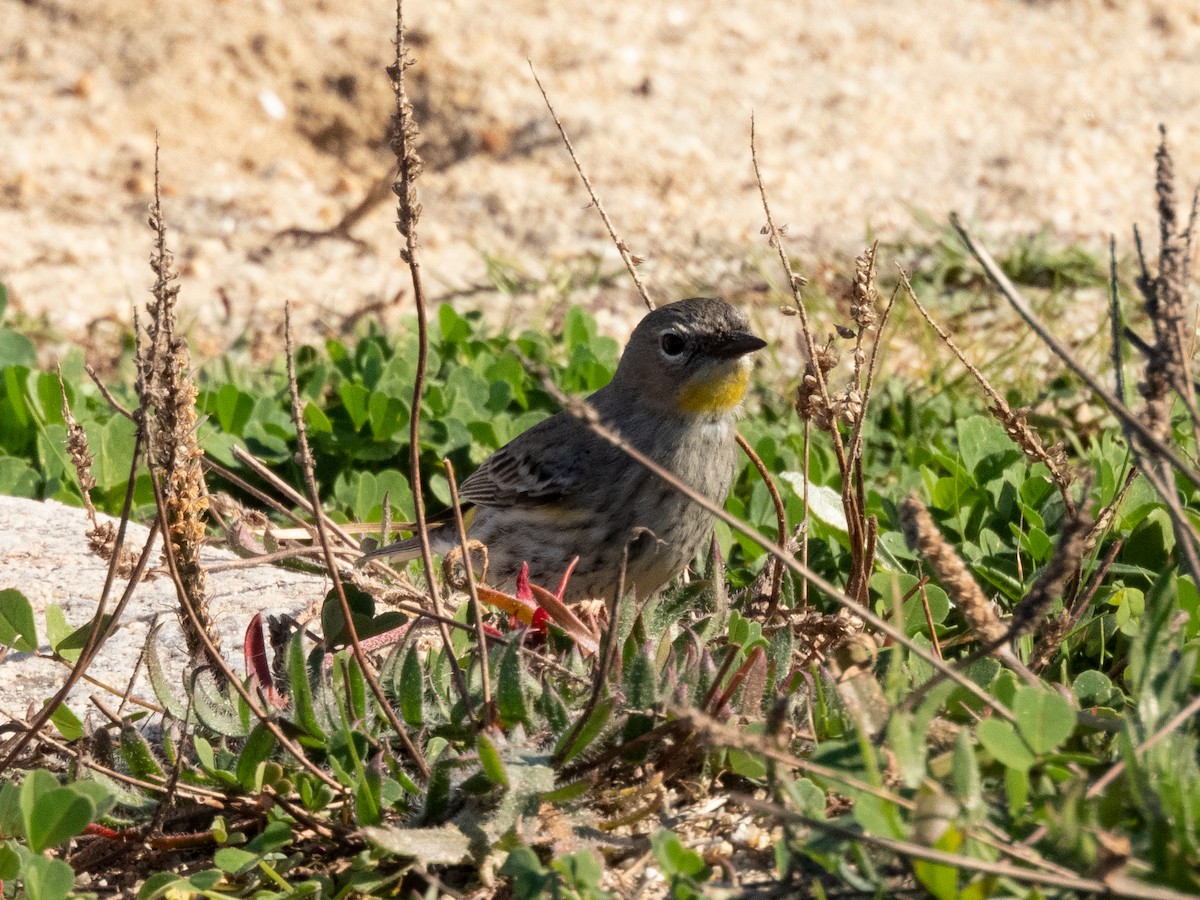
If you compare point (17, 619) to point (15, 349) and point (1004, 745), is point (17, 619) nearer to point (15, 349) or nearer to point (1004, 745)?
point (1004, 745)

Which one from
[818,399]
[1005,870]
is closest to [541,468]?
[818,399]

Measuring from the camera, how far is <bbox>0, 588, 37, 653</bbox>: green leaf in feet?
11.4

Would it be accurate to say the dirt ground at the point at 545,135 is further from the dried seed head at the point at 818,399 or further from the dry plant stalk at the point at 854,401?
the dried seed head at the point at 818,399

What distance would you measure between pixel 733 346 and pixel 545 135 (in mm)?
5040

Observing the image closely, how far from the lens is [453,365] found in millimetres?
6680

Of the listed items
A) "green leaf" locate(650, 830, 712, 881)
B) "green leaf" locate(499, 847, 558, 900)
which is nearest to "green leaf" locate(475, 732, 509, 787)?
"green leaf" locate(499, 847, 558, 900)

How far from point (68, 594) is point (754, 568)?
7.10 ft

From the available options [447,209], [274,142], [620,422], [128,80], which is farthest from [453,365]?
[128,80]

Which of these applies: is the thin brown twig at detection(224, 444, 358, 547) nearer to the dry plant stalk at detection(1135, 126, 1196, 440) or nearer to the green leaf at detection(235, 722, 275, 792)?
the green leaf at detection(235, 722, 275, 792)

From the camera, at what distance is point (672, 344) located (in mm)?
5332

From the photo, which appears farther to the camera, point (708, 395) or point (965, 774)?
point (708, 395)

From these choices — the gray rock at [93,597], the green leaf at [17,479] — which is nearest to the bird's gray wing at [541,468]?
the gray rock at [93,597]

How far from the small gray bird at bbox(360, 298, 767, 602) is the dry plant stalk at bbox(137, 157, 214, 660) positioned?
1.98m

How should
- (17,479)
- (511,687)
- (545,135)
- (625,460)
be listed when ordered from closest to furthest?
(511,687) → (625,460) → (17,479) → (545,135)
